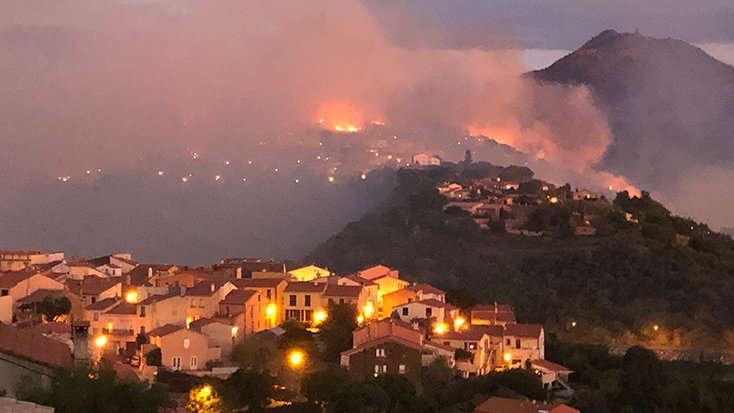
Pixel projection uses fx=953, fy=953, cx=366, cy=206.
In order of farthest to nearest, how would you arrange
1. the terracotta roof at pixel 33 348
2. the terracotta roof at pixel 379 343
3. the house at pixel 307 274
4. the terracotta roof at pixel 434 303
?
the house at pixel 307 274 → the terracotta roof at pixel 434 303 → the terracotta roof at pixel 379 343 → the terracotta roof at pixel 33 348

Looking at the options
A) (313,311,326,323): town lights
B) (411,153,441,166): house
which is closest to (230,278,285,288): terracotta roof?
(313,311,326,323): town lights

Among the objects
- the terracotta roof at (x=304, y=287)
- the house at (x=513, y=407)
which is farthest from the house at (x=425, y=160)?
the house at (x=513, y=407)

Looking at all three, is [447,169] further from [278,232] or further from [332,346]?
[332,346]

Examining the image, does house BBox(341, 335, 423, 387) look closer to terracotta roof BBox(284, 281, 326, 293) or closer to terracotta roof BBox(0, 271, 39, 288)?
terracotta roof BBox(284, 281, 326, 293)

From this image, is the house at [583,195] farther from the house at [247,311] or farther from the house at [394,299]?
the house at [247,311]

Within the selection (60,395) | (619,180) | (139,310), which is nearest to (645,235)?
(619,180)
